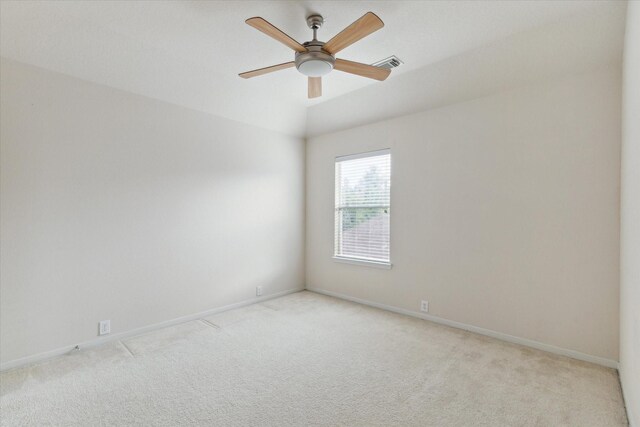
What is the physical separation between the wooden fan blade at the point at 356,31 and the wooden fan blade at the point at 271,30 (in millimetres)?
217

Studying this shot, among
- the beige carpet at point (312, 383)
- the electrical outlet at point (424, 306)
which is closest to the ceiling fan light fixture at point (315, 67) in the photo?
the beige carpet at point (312, 383)

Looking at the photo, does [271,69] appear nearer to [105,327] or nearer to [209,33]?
[209,33]

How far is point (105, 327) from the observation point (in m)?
3.04

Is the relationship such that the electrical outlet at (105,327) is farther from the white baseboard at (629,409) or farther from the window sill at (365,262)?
the white baseboard at (629,409)

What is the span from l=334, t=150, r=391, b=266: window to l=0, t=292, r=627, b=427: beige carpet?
1.28m

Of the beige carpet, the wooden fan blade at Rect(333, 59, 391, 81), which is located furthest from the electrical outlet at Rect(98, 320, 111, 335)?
the wooden fan blade at Rect(333, 59, 391, 81)

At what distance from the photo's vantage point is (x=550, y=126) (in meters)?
2.86

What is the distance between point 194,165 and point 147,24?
61.9 inches

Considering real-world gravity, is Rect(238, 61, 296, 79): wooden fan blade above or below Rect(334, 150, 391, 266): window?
above

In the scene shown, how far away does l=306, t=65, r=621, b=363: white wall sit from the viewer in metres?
2.63

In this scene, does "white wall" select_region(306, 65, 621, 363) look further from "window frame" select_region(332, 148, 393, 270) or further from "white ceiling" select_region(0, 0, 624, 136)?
"white ceiling" select_region(0, 0, 624, 136)

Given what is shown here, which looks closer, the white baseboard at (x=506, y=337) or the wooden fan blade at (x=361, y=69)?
the wooden fan blade at (x=361, y=69)

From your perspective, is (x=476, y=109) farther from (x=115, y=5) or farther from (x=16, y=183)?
(x=16, y=183)

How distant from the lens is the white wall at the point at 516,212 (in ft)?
8.64
